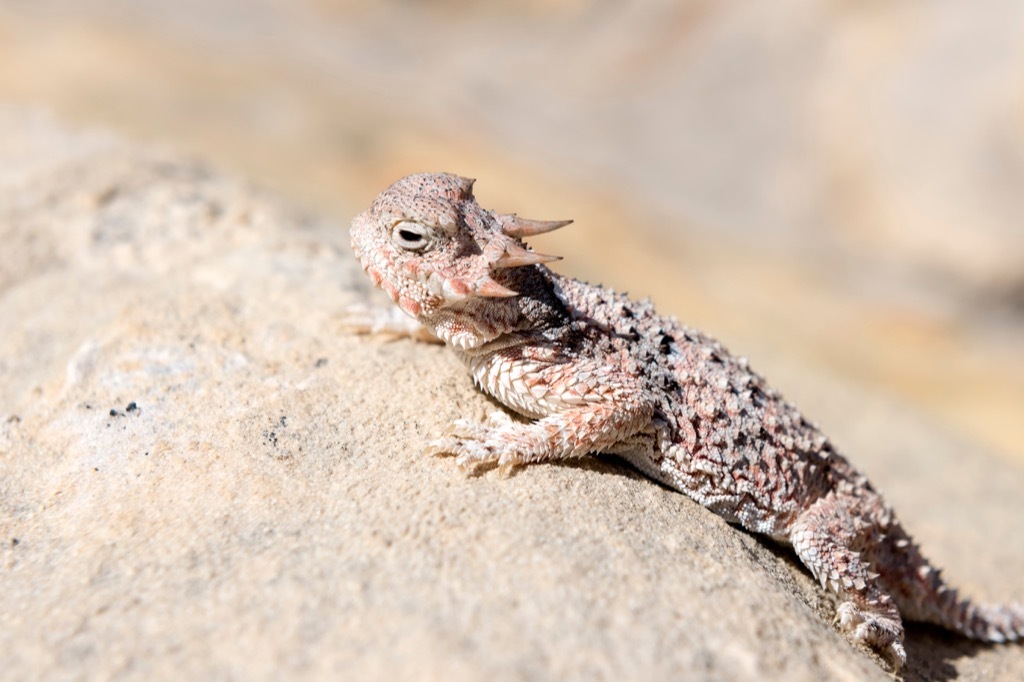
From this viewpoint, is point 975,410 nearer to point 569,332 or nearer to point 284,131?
point 569,332

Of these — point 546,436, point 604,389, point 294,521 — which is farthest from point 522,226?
point 294,521

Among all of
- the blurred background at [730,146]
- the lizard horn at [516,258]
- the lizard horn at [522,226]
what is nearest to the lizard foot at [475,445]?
the lizard horn at [516,258]

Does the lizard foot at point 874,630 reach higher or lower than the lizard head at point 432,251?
lower

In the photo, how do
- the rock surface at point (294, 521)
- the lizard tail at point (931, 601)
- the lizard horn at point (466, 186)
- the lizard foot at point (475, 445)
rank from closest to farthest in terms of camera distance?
the rock surface at point (294, 521) < the lizard foot at point (475, 445) < the lizard horn at point (466, 186) < the lizard tail at point (931, 601)

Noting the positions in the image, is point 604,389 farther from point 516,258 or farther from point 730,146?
point 730,146

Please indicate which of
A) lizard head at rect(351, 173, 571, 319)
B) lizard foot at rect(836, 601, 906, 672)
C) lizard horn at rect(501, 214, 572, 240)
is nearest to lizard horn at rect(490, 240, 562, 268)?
lizard head at rect(351, 173, 571, 319)

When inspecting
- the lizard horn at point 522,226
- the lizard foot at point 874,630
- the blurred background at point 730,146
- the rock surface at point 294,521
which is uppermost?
the blurred background at point 730,146

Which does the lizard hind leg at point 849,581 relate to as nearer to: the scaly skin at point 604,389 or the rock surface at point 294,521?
the scaly skin at point 604,389

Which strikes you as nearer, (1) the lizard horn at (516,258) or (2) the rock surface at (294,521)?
(2) the rock surface at (294,521)
